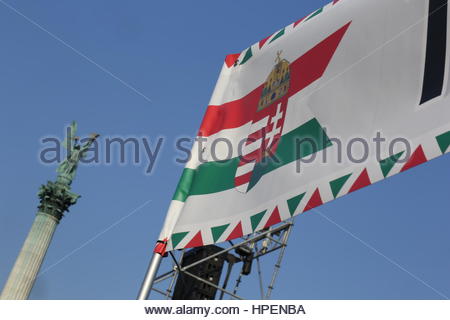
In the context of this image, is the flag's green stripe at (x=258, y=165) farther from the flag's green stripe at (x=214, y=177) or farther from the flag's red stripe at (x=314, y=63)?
the flag's red stripe at (x=314, y=63)

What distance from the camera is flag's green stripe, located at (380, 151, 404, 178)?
6.17 meters

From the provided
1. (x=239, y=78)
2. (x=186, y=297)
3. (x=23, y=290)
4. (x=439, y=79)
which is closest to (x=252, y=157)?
(x=239, y=78)

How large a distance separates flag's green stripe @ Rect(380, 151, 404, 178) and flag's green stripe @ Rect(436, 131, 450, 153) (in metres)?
0.36

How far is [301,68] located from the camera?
8.48 metres

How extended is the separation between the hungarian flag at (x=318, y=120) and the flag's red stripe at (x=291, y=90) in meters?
0.02

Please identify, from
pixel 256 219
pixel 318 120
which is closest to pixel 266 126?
pixel 318 120

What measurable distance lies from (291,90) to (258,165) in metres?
1.09

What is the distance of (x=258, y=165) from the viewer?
7934mm

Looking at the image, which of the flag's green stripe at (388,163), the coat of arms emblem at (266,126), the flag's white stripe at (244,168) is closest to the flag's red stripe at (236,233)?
the coat of arms emblem at (266,126)

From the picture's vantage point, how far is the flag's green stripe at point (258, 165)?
747 centimetres

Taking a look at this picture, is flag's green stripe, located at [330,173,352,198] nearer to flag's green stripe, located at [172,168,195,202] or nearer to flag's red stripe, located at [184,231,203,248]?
flag's red stripe, located at [184,231,203,248]

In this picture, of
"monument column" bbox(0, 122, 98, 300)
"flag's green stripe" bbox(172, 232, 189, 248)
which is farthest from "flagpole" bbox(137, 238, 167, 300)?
"monument column" bbox(0, 122, 98, 300)

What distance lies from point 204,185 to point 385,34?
2.73m
